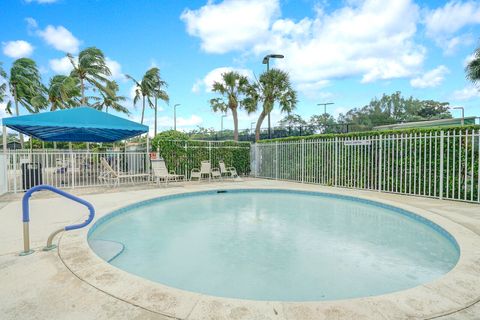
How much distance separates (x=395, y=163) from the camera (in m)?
8.15

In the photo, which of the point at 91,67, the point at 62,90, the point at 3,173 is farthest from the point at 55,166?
the point at 62,90

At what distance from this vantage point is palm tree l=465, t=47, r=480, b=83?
13.7 metres

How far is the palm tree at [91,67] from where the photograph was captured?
17016 mm

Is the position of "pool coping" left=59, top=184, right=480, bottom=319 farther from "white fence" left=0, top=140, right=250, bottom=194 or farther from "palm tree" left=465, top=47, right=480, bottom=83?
"palm tree" left=465, top=47, right=480, bottom=83

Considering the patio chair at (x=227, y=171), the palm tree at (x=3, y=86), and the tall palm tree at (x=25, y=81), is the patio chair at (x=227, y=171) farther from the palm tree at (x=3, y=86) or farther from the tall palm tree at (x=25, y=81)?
the palm tree at (x=3, y=86)

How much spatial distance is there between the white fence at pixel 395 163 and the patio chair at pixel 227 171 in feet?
7.41

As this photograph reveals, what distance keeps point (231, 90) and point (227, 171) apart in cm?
653

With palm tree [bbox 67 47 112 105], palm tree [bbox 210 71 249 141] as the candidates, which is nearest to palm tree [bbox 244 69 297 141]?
palm tree [bbox 210 71 249 141]

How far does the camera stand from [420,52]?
13.1 metres

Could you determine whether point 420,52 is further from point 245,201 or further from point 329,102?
point 329,102

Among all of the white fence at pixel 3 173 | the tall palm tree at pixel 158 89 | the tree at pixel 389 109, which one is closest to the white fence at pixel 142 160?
the white fence at pixel 3 173

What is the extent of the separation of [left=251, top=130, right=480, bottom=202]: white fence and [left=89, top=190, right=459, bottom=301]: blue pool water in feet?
5.45

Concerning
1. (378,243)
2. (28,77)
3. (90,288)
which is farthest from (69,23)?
(378,243)

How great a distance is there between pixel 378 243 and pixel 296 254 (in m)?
1.56
